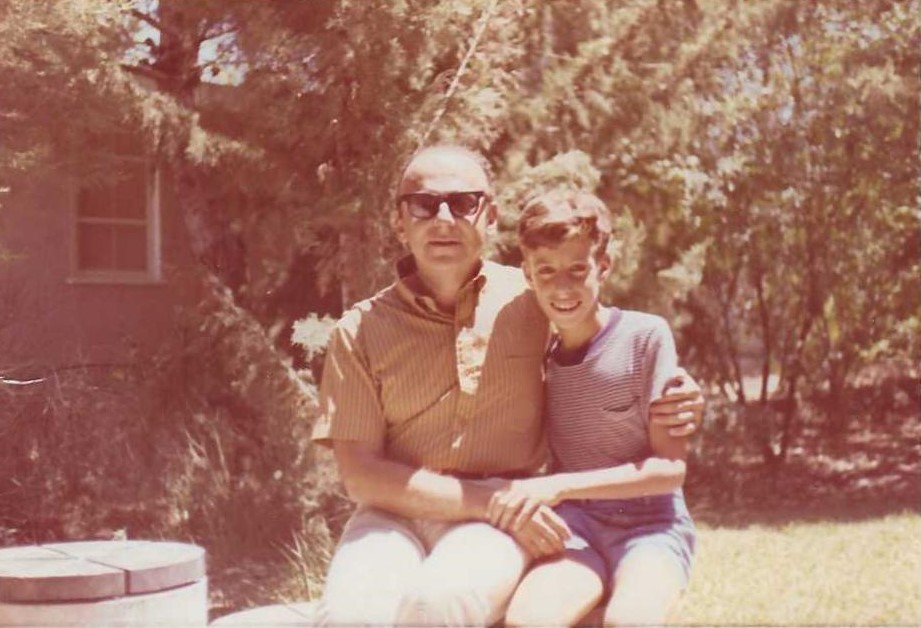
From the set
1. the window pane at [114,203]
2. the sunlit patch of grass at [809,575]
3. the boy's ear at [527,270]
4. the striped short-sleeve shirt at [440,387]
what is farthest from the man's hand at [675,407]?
the window pane at [114,203]

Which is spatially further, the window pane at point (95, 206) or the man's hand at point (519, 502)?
the window pane at point (95, 206)

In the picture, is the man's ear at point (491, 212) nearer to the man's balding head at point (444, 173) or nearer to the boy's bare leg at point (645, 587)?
the man's balding head at point (444, 173)

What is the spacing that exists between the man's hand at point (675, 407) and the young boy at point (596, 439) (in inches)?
0.9

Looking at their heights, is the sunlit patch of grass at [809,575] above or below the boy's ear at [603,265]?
below

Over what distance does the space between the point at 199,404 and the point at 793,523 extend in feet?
14.4

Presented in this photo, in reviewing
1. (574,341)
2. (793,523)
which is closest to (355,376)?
(574,341)

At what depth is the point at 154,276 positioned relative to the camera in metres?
9.81

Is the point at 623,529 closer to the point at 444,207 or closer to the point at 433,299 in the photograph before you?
the point at 433,299

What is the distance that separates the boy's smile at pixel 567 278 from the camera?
2602mm

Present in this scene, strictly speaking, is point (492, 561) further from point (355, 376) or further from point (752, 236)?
point (752, 236)

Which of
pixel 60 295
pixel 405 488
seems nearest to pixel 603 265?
pixel 405 488

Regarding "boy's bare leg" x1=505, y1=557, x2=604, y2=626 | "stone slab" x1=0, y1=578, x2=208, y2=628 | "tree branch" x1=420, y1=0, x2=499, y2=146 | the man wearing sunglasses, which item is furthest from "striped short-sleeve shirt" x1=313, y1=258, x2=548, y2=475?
"tree branch" x1=420, y1=0, x2=499, y2=146

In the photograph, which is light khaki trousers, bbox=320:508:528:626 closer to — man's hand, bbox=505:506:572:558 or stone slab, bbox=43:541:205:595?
man's hand, bbox=505:506:572:558

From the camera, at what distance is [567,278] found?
262 centimetres
